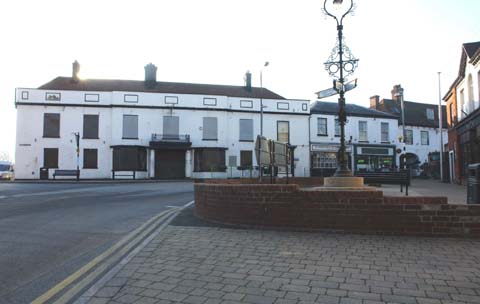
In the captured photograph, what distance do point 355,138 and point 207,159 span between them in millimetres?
17115

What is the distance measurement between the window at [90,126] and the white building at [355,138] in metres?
21.7

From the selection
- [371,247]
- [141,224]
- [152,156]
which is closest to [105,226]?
[141,224]

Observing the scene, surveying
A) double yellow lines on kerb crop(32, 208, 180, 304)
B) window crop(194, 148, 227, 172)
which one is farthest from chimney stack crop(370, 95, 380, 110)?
double yellow lines on kerb crop(32, 208, 180, 304)

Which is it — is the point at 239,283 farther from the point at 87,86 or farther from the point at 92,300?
the point at 87,86

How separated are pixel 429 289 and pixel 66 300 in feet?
12.4

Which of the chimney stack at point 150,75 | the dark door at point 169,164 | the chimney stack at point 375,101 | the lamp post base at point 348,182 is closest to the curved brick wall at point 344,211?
the lamp post base at point 348,182

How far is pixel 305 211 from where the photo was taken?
22.9 feet

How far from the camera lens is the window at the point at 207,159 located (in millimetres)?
35438

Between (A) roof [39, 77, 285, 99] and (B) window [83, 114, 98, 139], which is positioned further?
(A) roof [39, 77, 285, 99]

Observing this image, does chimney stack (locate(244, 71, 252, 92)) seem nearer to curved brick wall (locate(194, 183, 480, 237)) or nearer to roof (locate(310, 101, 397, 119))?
roof (locate(310, 101, 397, 119))

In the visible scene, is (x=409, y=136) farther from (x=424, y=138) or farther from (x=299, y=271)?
(x=299, y=271)

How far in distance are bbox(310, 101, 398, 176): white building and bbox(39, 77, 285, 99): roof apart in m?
5.54

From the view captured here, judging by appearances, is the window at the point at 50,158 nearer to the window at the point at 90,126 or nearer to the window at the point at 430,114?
the window at the point at 90,126

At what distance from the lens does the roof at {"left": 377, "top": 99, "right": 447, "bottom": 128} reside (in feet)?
150
